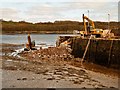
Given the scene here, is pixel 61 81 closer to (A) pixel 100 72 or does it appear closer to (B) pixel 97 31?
(A) pixel 100 72

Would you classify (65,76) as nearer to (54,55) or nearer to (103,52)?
(103,52)

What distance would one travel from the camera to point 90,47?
30547 mm

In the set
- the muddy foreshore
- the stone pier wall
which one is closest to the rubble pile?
the stone pier wall

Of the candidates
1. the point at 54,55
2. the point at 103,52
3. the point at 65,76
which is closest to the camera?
the point at 65,76

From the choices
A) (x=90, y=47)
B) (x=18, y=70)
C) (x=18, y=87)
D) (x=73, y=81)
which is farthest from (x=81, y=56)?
(x=18, y=87)

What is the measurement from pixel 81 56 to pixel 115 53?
7926mm

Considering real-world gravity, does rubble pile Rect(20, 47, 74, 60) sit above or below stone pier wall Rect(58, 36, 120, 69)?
below

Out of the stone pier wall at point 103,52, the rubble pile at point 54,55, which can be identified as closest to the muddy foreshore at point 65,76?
the stone pier wall at point 103,52

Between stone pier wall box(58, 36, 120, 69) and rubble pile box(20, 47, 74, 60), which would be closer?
stone pier wall box(58, 36, 120, 69)

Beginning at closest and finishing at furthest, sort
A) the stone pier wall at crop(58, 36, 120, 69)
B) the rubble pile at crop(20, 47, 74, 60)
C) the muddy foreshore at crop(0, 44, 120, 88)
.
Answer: the muddy foreshore at crop(0, 44, 120, 88)
the stone pier wall at crop(58, 36, 120, 69)
the rubble pile at crop(20, 47, 74, 60)

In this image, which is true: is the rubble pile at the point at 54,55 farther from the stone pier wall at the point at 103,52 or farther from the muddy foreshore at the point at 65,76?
the muddy foreshore at the point at 65,76

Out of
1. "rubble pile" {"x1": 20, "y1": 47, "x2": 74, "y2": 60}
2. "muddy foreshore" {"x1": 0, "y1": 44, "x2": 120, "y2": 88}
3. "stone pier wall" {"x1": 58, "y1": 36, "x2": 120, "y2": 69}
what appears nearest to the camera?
"muddy foreshore" {"x1": 0, "y1": 44, "x2": 120, "y2": 88}

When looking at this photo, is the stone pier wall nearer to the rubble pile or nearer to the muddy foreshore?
the muddy foreshore

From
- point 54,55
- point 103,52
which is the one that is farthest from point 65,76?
point 54,55
